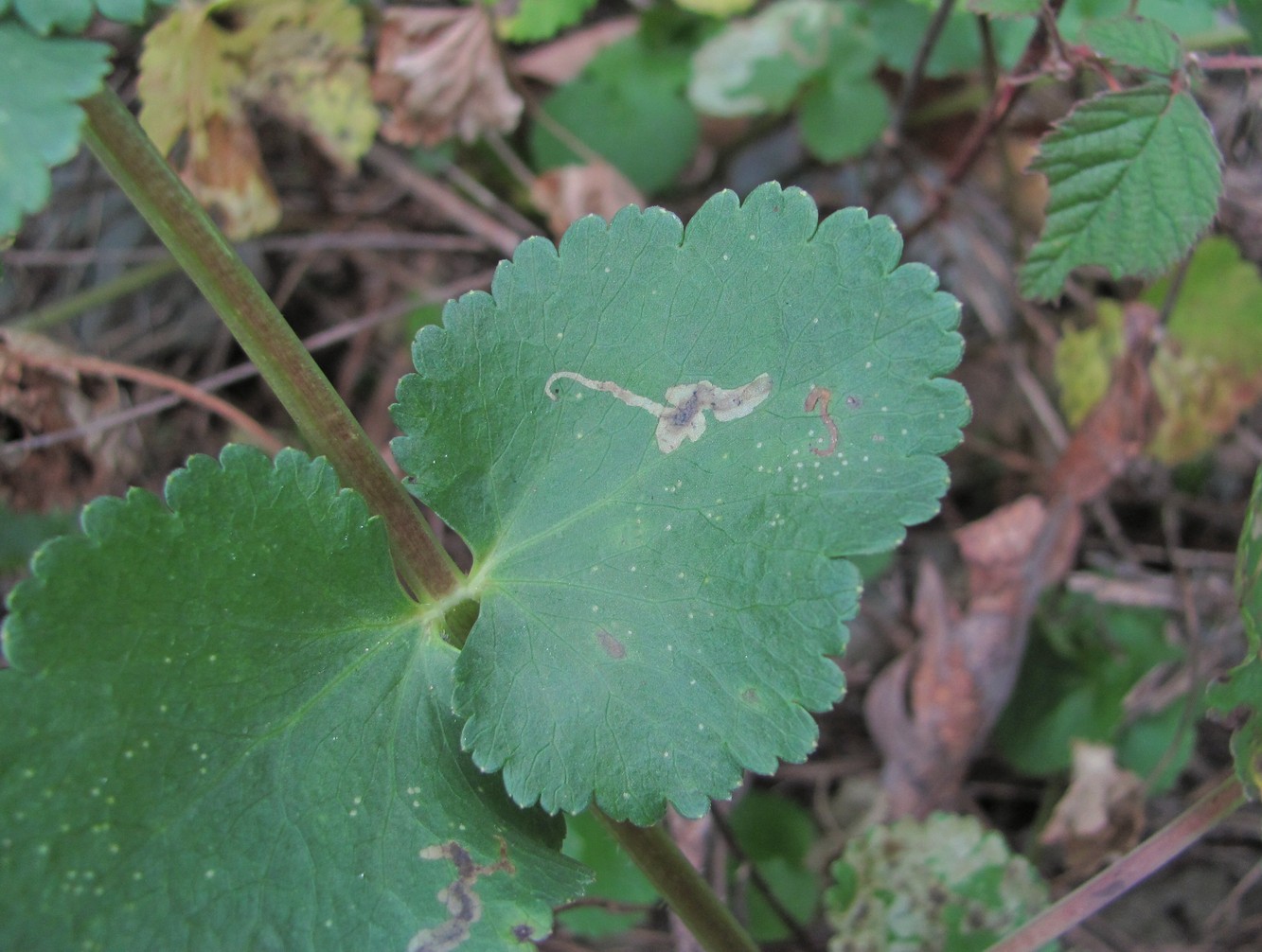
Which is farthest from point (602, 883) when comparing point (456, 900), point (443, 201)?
point (443, 201)

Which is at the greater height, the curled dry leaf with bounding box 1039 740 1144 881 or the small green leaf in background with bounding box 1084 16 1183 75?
the small green leaf in background with bounding box 1084 16 1183 75

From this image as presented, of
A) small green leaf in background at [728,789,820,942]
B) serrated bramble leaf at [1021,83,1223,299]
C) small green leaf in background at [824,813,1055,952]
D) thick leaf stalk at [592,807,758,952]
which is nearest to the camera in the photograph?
thick leaf stalk at [592,807,758,952]

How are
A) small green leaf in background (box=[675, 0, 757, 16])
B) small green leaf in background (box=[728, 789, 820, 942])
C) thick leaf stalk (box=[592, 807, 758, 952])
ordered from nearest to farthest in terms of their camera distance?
thick leaf stalk (box=[592, 807, 758, 952]) → small green leaf in background (box=[728, 789, 820, 942]) → small green leaf in background (box=[675, 0, 757, 16])

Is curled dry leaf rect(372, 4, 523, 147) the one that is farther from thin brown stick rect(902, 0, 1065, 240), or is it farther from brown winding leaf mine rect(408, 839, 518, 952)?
brown winding leaf mine rect(408, 839, 518, 952)

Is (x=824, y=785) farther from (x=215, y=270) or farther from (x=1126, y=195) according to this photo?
(x=215, y=270)

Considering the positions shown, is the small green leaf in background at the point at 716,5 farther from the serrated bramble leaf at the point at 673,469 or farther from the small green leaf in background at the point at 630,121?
the serrated bramble leaf at the point at 673,469

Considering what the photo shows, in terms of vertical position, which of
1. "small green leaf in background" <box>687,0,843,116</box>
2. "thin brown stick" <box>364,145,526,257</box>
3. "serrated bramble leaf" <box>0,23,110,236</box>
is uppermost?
"serrated bramble leaf" <box>0,23,110,236</box>

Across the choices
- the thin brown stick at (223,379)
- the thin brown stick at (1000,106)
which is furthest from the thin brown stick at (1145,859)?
the thin brown stick at (223,379)

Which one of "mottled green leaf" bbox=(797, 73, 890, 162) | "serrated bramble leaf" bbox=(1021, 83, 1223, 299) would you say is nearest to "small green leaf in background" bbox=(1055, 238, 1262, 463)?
"mottled green leaf" bbox=(797, 73, 890, 162)
